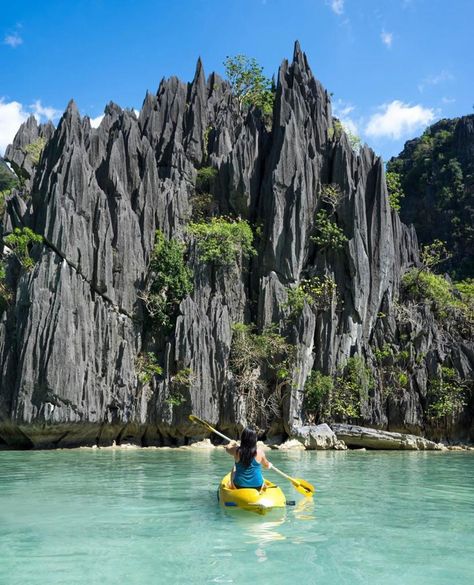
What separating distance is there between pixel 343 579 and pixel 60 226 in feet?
96.1

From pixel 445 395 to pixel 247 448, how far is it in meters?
27.5

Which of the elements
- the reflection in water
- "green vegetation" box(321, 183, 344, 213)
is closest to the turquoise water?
the reflection in water

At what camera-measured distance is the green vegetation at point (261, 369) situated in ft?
114

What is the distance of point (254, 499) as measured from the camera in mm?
10758

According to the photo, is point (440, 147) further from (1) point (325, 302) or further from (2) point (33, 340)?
(2) point (33, 340)

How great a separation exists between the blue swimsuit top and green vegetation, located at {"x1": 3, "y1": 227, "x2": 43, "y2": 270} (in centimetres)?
2463

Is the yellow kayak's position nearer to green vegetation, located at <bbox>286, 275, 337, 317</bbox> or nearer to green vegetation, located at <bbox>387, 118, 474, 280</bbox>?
green vegetation, located at <bbox>286, 275, 337, 317</bbox>

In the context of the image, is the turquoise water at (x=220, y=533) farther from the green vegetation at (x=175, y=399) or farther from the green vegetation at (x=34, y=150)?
the green vegetation at (x=34, y=150)

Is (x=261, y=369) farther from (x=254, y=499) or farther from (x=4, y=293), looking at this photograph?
Answer: (x=254, y=499)

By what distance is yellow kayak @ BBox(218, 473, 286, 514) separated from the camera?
423 inches

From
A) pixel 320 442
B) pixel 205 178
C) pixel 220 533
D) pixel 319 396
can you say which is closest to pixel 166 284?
pixel 205 178

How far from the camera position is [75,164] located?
35.3 meters

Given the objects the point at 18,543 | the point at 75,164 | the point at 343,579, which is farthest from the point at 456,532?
the point at 75,164

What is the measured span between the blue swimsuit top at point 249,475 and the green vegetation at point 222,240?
26974 mm
